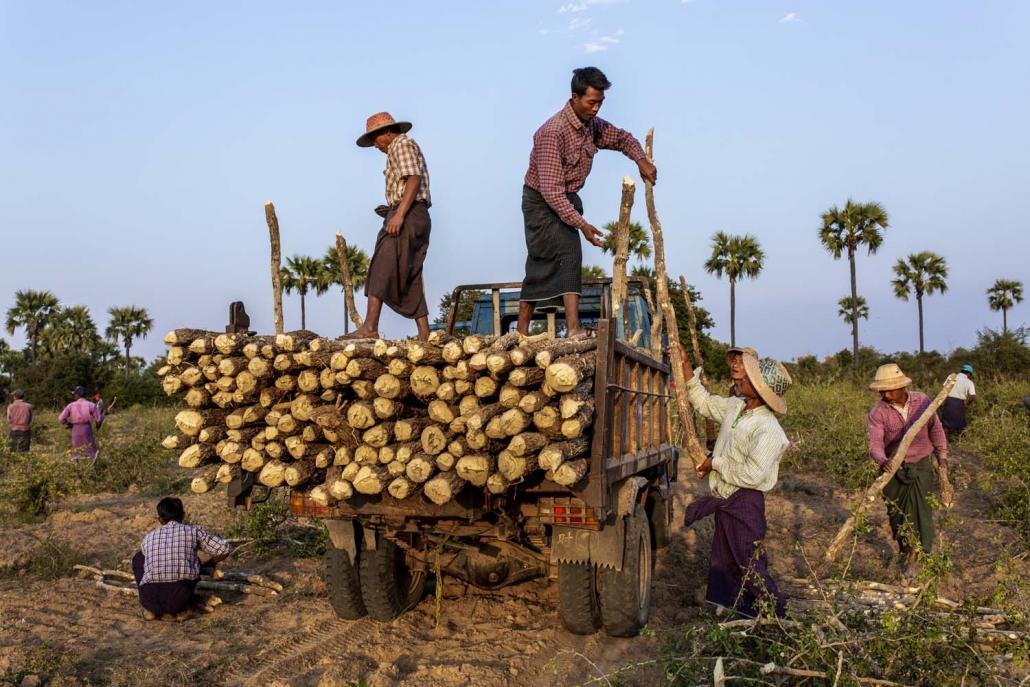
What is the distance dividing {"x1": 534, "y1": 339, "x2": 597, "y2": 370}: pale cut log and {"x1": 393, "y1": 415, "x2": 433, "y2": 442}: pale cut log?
2.36 feet

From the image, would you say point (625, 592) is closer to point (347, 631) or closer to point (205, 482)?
point (347, 631)

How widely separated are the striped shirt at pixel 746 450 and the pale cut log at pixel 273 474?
2675 mm

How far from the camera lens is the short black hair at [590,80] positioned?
5609 millimetres

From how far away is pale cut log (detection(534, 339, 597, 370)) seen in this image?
14.0ft

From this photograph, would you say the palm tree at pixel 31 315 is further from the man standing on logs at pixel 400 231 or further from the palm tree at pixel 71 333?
the man standing on logs at pixel 400 231

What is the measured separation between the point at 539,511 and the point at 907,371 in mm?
26644

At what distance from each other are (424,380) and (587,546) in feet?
5.11

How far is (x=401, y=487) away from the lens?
4457 mm

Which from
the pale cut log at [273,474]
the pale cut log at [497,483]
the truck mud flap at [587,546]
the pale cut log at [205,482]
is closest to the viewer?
the pale cut log at [497,483]

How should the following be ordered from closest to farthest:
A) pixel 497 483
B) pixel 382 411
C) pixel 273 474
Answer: pixel 497 483
pixel 382 411
pixel 273 474

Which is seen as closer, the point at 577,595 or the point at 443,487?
the point at 443,487

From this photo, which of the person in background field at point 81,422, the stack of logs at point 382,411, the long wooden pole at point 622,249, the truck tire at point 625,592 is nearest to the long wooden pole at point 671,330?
the long wooden pole at point 622,249

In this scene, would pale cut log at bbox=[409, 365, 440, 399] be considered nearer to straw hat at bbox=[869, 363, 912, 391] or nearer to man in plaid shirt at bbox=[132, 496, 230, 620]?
man in plaid shirt at bbox=[132, 496, 230, 620]

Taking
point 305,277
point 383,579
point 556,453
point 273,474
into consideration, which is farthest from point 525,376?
point 305,277
